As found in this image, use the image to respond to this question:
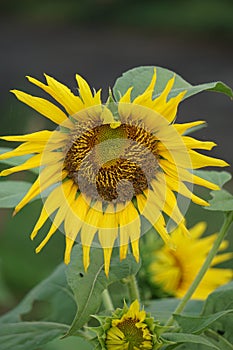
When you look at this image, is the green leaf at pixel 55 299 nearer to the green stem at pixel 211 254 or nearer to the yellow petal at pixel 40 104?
the green stem at pixel 211 254

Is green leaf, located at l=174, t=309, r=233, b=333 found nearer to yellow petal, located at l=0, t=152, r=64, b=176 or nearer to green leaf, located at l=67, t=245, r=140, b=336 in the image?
green leaf, located at l=67, t=245, r=140, b=336

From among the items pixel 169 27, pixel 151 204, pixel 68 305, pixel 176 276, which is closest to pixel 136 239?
pixel 151 204

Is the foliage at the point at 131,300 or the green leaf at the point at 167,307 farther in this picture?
the green leaf at the point at 167,307

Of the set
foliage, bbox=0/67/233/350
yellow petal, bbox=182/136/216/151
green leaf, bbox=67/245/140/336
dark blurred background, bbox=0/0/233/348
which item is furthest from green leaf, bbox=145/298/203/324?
dark blurred background, bbox=0/0/233/348

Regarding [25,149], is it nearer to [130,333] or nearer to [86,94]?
[86,94]

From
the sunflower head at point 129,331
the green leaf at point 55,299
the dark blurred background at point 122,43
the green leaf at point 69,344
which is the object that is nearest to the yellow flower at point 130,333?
the sunflower head at point 129,331
